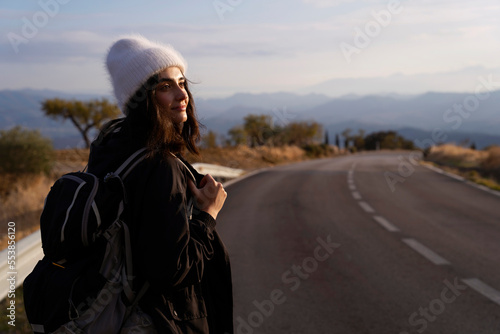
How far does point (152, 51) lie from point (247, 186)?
14169 millimetres

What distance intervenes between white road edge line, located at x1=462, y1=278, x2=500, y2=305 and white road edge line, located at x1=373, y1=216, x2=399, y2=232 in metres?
3.10

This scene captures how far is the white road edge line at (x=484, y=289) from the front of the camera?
5.14 m

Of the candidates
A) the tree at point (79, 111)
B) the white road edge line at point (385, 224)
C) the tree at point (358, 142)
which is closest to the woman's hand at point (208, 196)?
the white road edge line at point (385, 224)

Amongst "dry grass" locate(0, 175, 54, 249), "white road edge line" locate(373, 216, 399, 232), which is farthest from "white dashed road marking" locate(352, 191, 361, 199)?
"dry grass" locate(0, 175, 54, 249)

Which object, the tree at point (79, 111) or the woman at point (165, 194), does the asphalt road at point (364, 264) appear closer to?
the woman at point (165, 194)

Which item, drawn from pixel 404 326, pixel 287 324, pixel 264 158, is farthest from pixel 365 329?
pixel 264 158

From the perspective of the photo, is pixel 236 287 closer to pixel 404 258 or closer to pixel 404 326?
pixel 404 326

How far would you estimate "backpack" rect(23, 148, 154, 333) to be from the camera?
1.77 metres

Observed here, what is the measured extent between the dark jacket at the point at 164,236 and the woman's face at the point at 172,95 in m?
0.20

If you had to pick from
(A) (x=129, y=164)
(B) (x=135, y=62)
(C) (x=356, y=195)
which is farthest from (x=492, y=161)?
(A) (x=129, y=164)

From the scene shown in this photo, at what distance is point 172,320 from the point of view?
1.90 metres

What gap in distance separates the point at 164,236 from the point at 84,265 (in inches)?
11.5

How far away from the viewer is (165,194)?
186 centimetres

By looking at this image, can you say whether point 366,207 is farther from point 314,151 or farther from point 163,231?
point 314,151
